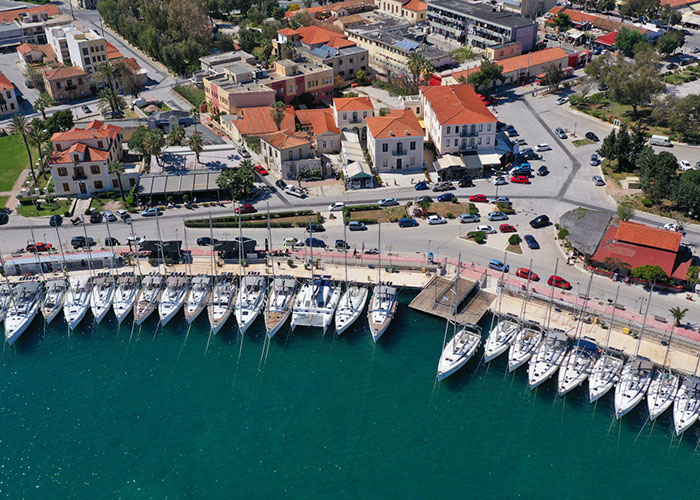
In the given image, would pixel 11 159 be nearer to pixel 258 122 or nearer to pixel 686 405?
pixel 258 122

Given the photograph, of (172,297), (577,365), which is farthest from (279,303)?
(577,365)

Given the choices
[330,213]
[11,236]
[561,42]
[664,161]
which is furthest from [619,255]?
[561,42]

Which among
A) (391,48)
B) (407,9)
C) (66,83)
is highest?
(407,9)

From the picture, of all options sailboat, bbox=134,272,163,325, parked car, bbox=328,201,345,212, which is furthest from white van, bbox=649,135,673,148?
sailboat, bbox=134,272,163,325

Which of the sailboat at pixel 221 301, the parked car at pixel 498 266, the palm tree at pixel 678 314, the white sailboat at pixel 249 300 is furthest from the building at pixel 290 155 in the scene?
the palm tree at pixel 678 314

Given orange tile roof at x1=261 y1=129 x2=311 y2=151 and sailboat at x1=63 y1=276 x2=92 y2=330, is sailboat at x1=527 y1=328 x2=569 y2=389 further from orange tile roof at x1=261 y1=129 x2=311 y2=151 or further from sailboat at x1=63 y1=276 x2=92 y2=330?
orange tile roof at x1=261 y1=129 x2=311 y2=151

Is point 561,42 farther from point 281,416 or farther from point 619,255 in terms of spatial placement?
point 281,416
